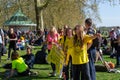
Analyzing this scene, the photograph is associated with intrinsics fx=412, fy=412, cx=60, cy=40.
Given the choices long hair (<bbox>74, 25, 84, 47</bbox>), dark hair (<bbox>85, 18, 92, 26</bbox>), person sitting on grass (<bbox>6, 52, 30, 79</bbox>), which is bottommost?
person sitting on grass (<bbox>6, 52, 30, 79</bbox>)

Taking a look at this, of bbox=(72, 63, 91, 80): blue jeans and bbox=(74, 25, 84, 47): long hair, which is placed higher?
bbox=(74, 25, 84, 47): long hair

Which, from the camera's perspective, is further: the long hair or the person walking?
the person walking

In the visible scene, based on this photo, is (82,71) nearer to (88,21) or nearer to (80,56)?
(80,56)

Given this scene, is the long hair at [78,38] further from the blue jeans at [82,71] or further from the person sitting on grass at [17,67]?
the person sitting on grass at [17,67]

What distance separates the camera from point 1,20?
3142 inches

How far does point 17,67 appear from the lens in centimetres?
1399

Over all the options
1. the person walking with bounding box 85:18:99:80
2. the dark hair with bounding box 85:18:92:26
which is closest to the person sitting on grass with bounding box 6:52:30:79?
the person walking with bounding box 85:18:99:80

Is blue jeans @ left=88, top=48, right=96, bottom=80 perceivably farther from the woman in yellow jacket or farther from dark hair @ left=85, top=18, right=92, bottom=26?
dark hair @ left=85, top=18, right=92, bottom=26

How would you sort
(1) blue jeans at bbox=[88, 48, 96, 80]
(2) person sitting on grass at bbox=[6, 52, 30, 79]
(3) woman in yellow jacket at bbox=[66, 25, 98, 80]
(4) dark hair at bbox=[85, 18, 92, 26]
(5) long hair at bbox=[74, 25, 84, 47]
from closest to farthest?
(5) long hair at bbox=[74, 25, 84, 47], (3) woman in yellow jacket at bbox=[66, 25, 98, 80], (4) dark hair at bbox=[85, 18, 92, 26], (1) blue jeans at bbox=[88, 48, 96, 80], (2) person sitting on grass at bbox=[6, 52, 30, 79]

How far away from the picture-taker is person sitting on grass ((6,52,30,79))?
1353cm

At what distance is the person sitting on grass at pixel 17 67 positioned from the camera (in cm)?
1353

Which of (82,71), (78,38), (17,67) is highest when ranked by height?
(78,38)

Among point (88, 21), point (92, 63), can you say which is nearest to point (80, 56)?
point (88, 21)

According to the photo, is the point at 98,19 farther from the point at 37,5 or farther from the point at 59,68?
the point at 59,68
